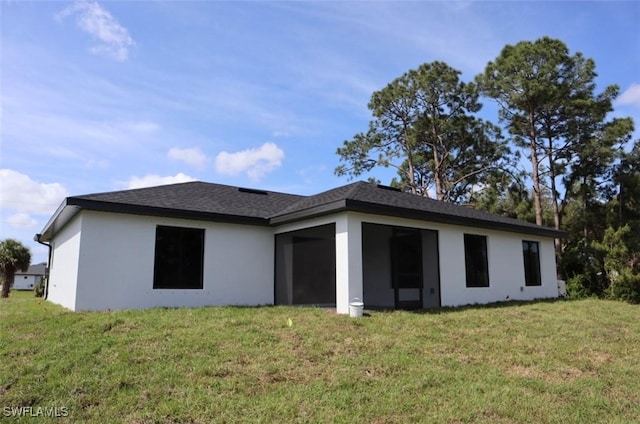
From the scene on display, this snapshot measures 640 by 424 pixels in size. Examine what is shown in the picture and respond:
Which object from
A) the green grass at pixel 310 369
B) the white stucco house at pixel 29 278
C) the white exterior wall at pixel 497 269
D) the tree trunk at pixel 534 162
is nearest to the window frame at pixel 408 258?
the white exterior wall at pixel 497 269

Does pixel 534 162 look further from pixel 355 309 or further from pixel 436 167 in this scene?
pixel 355 309

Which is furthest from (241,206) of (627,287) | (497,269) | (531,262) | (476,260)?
(627,287)

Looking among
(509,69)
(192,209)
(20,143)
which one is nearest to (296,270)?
(192,209)

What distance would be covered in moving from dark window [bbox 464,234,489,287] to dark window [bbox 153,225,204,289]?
7417 millimetres

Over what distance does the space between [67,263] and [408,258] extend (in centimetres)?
910

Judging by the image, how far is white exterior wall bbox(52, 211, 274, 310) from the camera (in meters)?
9.88

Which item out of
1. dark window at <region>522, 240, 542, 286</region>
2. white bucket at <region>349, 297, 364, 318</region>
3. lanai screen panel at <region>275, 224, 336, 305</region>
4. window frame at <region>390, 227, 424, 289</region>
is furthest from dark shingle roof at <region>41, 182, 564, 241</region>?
white bucket at <region>349, 297, 364, 318</region>

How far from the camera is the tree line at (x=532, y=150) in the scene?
60.5 feet

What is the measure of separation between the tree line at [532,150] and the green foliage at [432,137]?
6 cm

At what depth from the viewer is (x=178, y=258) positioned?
10906 millimetres

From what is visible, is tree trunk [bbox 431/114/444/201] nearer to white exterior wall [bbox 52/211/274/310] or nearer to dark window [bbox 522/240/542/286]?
dark window [bbox 522/240/542/286]

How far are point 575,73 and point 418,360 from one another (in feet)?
63.9

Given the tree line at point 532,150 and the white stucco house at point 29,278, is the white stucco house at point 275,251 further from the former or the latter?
the white stucco house at point 29,278

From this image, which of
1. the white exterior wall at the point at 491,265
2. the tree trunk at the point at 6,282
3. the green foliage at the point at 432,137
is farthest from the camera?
the green foliage at the point at 432,137
